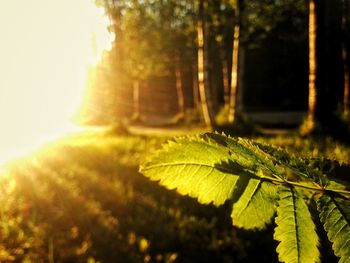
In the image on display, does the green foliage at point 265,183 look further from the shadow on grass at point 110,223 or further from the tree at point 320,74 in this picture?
the tree at point 320,74

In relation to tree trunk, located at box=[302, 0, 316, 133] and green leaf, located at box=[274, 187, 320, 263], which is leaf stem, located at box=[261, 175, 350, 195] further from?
tree trunk, located at box=[302, 0, 316, 133]

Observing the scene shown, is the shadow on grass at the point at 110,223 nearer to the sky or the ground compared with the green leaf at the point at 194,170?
nearer to the ground

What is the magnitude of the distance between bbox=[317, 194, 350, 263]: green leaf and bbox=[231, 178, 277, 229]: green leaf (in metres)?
0.07

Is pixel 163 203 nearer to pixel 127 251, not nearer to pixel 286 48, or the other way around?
pixel 127 251

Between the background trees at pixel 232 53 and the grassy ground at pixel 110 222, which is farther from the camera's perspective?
the background trees at pixel 232 53

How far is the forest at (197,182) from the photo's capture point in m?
0.49

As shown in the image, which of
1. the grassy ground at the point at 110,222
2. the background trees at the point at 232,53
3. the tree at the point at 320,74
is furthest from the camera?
the background trees at the point at 232,53

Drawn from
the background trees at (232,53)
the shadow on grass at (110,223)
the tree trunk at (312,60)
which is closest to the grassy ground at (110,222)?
the shadow on grass at (110,223)

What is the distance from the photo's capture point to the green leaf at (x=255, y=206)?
0.52 metres

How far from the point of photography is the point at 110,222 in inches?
267

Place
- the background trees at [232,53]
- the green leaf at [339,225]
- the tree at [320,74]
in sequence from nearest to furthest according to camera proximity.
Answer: the green leaf at [339,225] → the tree at [320,74] → the background trees at [232,53]

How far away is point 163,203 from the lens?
7.63m

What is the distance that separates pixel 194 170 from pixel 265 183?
96mm

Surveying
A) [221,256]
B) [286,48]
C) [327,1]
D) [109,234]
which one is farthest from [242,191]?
[286,48]
